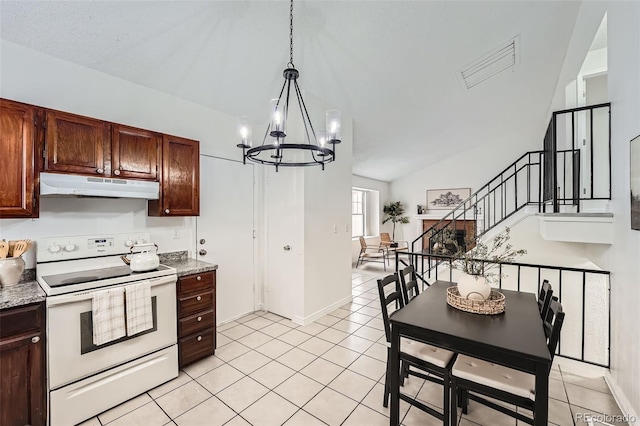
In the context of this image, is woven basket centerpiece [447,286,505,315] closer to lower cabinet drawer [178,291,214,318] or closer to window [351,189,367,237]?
lower cabinet drawer [178,291,214,318]

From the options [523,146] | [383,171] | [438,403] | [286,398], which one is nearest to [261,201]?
[286,398]

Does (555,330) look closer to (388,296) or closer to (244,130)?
(388,296)

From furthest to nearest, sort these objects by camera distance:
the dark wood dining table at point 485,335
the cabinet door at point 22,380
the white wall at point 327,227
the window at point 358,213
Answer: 1. the window at point 358,213
2. the white wall at point 327,227
3. the cabinet door at point 22,380
4. the dark wood dining table at point 485,335

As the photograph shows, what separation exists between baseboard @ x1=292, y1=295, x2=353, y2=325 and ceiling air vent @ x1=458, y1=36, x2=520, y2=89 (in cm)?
358

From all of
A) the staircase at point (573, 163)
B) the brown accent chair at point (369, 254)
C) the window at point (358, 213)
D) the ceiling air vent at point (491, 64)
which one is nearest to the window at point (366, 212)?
the window at point (358, 213)

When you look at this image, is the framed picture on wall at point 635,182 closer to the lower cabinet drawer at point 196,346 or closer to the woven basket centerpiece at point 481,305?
the woven basket centerpiece at point 481,305

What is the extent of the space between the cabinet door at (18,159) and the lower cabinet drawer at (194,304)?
1.26 meters

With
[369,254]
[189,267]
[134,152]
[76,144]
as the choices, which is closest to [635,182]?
[189,267]

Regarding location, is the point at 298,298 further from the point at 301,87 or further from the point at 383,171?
the point at 383,171

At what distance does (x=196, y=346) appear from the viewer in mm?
2604

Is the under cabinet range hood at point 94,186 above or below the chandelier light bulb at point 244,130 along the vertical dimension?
below

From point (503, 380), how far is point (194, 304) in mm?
2404

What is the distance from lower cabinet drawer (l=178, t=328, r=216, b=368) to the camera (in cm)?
250

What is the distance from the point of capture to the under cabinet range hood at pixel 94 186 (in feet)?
6.71
